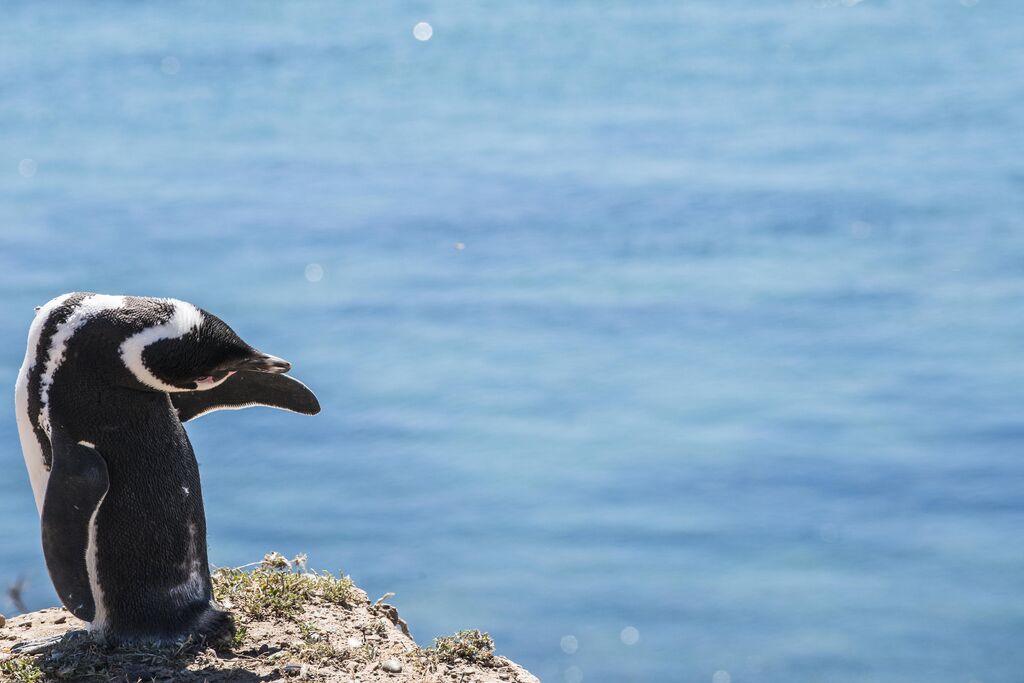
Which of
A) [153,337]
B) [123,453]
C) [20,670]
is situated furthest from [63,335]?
[20,670]

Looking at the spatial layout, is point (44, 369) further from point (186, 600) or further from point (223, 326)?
point (186, 600)

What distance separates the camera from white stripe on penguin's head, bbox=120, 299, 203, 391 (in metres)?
4.05

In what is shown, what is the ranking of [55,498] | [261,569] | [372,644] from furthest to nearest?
[261,569] < [372,644] < [55,498]

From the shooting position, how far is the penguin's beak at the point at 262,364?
4230 mm

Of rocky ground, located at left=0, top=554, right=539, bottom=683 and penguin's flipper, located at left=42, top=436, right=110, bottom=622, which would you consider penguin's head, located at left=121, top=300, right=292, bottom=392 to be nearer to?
penguin's flipper, located at left=42, top=436, right=110, bottom=622

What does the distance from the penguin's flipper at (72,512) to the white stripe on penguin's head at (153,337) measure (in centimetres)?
26

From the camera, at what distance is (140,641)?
13.9 feet

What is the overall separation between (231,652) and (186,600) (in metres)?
0.20

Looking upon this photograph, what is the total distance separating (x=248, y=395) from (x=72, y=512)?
73 centimetres

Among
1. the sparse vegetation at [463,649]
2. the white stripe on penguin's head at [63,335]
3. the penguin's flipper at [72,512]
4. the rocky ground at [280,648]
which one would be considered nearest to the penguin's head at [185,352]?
the white stripe on penguin's head at [63,335]

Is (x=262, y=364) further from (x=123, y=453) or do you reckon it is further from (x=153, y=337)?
(x=123, y=453)

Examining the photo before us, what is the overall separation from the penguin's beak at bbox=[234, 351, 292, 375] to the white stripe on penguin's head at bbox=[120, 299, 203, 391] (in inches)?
7.4

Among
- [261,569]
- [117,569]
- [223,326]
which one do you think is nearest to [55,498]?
[117,569]

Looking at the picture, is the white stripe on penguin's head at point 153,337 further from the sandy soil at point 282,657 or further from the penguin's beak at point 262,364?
the sandy soil at point 282,657
